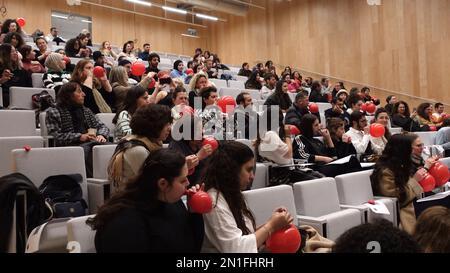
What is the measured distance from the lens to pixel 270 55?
1167 centimetres

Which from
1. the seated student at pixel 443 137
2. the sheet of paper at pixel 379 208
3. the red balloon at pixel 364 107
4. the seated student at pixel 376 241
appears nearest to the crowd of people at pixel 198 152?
the seated student at pixel 376 241

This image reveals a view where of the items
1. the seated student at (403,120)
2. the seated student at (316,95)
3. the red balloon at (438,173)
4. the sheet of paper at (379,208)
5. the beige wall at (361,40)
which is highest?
the beige wall at (361,40)

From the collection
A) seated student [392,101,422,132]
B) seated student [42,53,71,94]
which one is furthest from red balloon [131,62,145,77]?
seated student [392,101,422,132]

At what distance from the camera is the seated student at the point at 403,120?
5840 mm

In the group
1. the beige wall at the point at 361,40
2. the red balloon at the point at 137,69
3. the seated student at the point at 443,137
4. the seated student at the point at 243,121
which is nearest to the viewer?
the seated student at the point at 243,121

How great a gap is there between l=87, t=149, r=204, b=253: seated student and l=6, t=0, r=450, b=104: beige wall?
857 centimetres

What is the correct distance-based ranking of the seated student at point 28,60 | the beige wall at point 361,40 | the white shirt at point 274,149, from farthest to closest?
the beige wall at point 361,40
the seated student at point 28,60
the white shirt at point 274,149

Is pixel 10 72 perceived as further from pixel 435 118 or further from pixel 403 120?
pixel 435 118

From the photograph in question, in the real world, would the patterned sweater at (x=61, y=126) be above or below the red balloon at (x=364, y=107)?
below

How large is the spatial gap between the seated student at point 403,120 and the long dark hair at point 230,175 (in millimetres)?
4633

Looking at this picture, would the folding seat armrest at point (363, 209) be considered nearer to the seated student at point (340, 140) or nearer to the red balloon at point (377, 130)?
the seated student at point (340, 140)

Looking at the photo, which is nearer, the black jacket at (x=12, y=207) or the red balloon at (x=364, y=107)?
the black jacket at (x=12, y=207)
